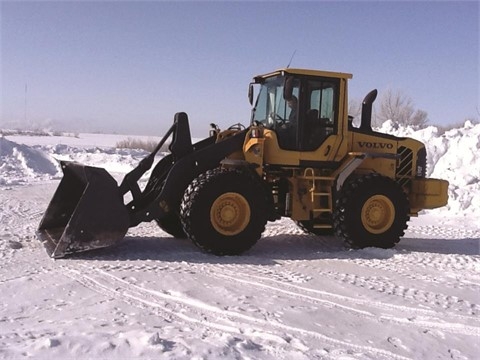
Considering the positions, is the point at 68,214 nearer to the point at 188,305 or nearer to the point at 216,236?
the point at 216,236

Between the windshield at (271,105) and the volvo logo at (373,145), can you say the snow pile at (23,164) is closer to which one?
the windshield at (271,105)

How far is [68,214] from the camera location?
7.60 m

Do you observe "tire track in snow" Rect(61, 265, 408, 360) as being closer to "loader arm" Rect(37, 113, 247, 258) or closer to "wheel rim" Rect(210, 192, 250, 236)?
"loader arm" Rect(37, 113, 247, 258)

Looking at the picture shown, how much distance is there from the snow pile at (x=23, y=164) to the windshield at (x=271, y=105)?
10.8 meters

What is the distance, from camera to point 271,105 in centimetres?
795

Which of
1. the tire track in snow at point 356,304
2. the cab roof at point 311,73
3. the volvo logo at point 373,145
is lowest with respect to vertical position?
the tire track in snow at point 356,304

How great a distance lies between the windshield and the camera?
25.3 ft

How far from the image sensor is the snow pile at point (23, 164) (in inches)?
709

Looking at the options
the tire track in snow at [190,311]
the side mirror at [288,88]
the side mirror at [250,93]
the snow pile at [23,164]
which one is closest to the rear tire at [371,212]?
the side mirror at [288,88]

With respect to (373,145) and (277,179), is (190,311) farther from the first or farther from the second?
(373,145)

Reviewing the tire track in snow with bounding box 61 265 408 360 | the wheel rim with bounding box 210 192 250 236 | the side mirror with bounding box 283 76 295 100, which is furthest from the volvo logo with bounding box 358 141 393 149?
the tire track in snow with bounding box 61 265 408 360

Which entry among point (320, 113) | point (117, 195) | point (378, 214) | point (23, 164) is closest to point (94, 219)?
point (117, 195)

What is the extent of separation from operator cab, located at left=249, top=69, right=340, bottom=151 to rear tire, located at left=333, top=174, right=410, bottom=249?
3.00 ft

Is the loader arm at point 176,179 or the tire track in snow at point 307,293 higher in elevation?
the loader arm at point 176,179
